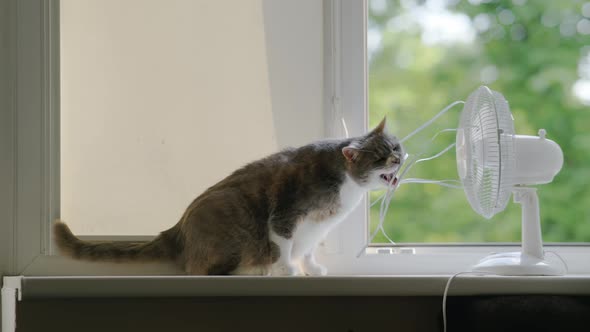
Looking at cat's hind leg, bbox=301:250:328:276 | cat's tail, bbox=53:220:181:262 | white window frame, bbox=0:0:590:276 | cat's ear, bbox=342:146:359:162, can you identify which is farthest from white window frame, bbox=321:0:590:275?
cat's tail, bbox=53:220:181:262

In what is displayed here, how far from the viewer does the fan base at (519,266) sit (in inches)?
47.6

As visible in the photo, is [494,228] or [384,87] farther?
[494,228]

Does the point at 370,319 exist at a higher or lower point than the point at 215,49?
lower

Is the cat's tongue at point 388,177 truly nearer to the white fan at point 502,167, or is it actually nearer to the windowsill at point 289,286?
the white fan at point 502,167

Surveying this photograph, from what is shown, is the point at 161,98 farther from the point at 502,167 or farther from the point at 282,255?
the point at 502,167

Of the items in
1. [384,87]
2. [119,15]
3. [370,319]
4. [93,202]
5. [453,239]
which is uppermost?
[119,15]

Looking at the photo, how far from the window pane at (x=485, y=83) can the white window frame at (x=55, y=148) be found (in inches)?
5.5

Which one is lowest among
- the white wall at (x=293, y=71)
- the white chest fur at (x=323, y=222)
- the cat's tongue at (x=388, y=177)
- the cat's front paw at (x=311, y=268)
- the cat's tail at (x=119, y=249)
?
the cat's front paw at (x=311, y=268)

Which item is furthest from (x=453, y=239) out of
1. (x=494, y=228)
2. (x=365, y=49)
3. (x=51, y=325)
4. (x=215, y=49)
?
(x=51, y=325)

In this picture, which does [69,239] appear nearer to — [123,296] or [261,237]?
[123,296]

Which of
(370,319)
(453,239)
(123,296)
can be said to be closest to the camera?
(123,296)

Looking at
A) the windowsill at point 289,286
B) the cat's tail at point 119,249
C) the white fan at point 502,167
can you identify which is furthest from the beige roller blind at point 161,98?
the white fan at point 502,167

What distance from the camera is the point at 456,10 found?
1.72m

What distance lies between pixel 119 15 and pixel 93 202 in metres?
0.47
